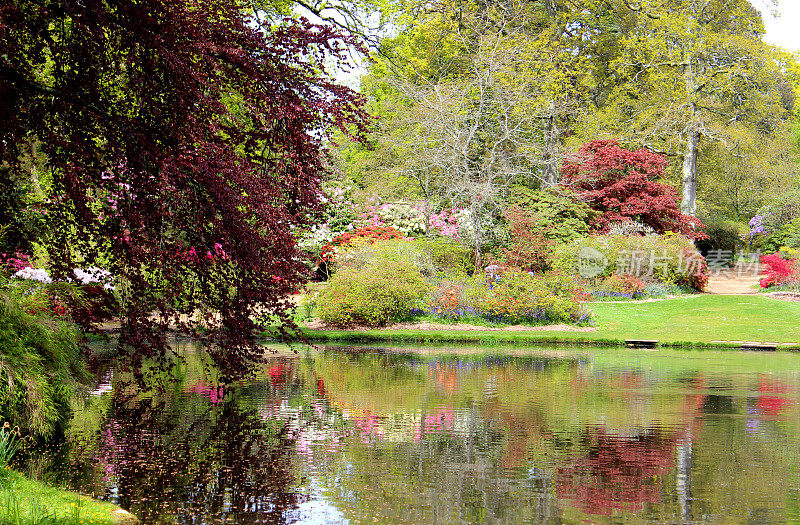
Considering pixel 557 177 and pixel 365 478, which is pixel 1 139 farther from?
pixel 557 177

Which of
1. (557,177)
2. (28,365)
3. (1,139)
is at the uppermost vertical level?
(557,177)

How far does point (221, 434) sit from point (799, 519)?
521 cm

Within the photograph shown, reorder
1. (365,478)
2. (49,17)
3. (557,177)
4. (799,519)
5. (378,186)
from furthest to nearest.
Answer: (557,177) → (378,186) → (49,17) → (365,478) → (799,519)

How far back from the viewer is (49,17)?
673cm

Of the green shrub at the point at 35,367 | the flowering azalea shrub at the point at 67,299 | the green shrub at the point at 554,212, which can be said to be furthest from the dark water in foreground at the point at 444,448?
the green shrub at the point at 554,212

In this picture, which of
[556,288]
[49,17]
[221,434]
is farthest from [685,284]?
[49,17]

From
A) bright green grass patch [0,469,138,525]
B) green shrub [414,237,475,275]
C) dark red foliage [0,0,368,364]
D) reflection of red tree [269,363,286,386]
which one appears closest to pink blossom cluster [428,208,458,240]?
green shrub [414,237,475,275]

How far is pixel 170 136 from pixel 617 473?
4.75 meters

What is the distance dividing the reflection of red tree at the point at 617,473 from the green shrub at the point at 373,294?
11.6 meters

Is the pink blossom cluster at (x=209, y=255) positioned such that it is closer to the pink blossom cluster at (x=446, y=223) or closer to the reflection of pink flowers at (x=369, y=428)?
the reflection of pink flowers at (x=369, y=428)

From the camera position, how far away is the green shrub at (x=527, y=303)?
20094mm

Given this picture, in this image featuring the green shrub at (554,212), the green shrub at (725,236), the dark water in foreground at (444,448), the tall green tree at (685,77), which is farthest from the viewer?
the green shrub at (725,236)

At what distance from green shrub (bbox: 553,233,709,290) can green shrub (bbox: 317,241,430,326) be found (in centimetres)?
708

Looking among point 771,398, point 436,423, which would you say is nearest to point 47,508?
point 436,423
